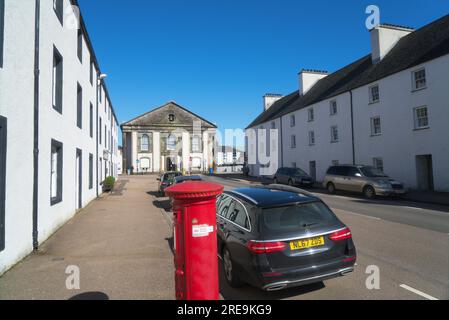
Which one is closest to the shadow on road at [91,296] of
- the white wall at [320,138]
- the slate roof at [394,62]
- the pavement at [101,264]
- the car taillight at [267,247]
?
the pavement at [101,264]

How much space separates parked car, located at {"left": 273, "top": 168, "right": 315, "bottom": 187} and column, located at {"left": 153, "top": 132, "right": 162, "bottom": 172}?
109 ft

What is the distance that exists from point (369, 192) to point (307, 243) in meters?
14.1

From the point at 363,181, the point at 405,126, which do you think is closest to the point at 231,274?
the point at 363,181

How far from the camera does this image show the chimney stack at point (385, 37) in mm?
23656

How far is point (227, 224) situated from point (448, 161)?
16401mm

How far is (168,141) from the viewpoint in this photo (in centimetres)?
5675

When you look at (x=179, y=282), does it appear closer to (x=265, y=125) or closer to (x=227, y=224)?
(x=227, y=224)

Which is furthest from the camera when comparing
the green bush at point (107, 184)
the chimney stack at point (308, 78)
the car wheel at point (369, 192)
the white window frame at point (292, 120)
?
the chimney stack at point (308, 78)

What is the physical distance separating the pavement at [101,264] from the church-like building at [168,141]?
149 feet

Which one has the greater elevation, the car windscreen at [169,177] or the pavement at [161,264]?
the car windscreen at [169,177]

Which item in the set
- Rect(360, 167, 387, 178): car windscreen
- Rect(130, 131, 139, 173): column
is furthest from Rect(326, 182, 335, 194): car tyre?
Rect(130, 131, 139, 173): column

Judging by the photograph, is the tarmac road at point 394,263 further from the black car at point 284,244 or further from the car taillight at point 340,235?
the car taillight at point 340,235

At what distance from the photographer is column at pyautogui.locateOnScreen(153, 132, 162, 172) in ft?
183
